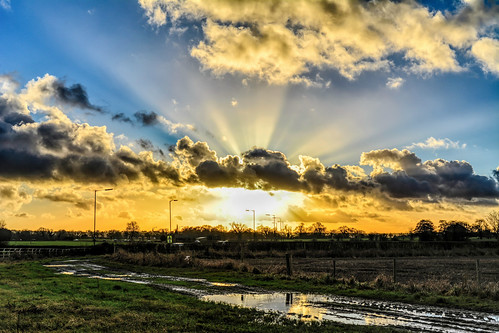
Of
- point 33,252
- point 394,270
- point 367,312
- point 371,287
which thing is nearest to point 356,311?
point 367,312

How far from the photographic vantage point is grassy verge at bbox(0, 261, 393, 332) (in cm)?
1494

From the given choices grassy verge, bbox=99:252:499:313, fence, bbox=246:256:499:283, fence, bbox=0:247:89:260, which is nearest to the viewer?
grassy verge, bbox=99:252:499:313

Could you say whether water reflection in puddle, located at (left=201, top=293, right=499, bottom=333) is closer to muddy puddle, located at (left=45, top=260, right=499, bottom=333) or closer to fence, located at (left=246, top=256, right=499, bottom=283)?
muddy puddle, located at (left=45, top=260, right=499, bottom=333)

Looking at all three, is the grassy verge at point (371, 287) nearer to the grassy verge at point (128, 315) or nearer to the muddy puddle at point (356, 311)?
the muddy puddle at point (356, 311)

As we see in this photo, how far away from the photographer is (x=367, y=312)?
63.9 ft

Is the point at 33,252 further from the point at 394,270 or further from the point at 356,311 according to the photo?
the point at 356,311

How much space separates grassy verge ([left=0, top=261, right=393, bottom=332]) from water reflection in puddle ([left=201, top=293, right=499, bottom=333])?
171 centimetres

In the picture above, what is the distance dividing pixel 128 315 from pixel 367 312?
10329 mm

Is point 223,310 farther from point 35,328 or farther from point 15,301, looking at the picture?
point 15,301

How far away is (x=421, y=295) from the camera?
24.0 metres

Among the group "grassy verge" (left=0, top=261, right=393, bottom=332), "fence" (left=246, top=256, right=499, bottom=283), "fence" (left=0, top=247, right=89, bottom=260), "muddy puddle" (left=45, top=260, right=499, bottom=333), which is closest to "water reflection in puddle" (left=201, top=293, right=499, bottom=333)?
"muddy puddle" (left=45, top=260, right=499, bottom=333)

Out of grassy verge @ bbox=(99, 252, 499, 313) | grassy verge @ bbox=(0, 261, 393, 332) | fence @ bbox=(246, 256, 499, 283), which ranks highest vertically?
grassy verge @ bbox=(0, 261, 393, 332)

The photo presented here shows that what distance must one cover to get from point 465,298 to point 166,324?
1587 cm

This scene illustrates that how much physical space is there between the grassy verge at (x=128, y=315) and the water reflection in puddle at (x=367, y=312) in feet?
5.61
